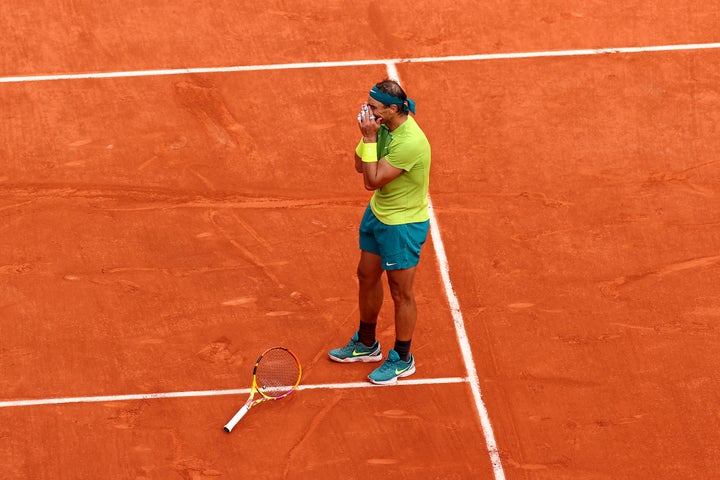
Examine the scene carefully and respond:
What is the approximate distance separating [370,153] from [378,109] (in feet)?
0.96

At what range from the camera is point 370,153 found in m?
7.15

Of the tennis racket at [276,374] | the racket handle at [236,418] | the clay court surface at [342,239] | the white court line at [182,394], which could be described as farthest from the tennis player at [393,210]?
the racket handle at [236,418]

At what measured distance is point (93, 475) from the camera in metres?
7.24

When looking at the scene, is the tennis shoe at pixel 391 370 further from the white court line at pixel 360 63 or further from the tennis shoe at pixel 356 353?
the white court line at pixel 360 63

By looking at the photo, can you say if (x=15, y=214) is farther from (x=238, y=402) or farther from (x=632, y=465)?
(x=632, y=465)

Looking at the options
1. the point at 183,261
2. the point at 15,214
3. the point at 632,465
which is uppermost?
the point at 15,214

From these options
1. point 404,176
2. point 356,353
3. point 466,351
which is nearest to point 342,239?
point 356,353

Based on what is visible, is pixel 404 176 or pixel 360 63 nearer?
pixel 404 176

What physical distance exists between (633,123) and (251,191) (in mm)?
3850

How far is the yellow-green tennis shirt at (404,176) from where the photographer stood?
→ 7152mm

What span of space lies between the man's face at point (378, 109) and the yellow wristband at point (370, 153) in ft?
0.63

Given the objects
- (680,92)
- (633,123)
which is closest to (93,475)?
(633,123)

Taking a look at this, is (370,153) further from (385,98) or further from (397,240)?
(397,240)

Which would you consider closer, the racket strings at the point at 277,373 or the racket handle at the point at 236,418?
the racket handle at the point at 236,418
